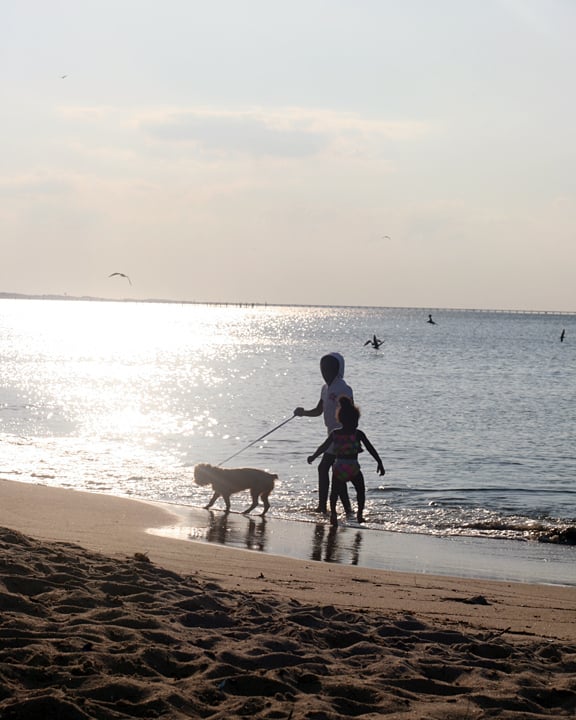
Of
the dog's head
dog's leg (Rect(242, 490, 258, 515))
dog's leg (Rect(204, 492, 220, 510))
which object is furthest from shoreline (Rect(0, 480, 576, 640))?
dog's leg (Rect(242, 490, 258, 515))

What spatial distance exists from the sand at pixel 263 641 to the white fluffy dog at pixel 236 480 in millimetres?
3471

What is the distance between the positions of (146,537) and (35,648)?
14.9 feet

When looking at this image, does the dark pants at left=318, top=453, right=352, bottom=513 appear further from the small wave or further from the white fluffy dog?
the small wave

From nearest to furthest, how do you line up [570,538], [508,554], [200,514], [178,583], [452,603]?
[178,583] < [452,603] < [508,554] < [570,538] < [200,514]

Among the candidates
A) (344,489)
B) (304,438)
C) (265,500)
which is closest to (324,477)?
(344,489)

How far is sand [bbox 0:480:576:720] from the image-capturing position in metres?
4.33

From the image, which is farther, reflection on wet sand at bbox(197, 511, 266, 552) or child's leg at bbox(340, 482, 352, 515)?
child's leg at bbox(340, 482, 352, 515)

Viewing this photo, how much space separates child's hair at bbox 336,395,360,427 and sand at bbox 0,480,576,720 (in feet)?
8.50

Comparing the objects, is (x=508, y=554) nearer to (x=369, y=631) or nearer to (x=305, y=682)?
(x=369, y=631)

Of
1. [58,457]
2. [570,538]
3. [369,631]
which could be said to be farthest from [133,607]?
[58,457]

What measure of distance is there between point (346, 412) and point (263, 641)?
5379mm

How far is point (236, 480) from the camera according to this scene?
1166 cm

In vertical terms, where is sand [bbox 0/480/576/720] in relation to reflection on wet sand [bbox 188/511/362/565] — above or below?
above

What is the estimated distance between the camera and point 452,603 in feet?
23.2
